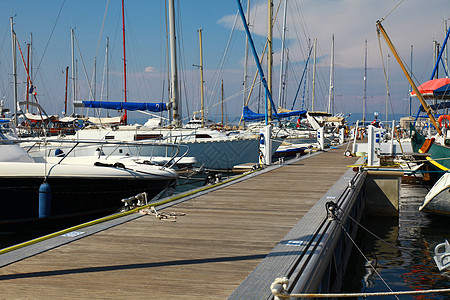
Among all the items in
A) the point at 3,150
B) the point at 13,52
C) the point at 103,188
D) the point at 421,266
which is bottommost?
the point at 421,266

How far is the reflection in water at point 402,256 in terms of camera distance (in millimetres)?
8023

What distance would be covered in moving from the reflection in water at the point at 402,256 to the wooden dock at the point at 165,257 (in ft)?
6.64

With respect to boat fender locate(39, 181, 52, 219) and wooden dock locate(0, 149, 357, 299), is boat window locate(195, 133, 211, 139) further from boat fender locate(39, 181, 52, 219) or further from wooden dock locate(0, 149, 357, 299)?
wooden dock locate(0, 149, 357, 299)

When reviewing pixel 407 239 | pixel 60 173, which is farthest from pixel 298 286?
pixel 407 239

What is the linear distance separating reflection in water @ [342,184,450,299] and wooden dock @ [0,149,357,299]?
2.02 meters

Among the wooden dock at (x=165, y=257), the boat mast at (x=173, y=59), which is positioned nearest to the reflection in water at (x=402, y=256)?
the wooden dock at (x=165, y=257)

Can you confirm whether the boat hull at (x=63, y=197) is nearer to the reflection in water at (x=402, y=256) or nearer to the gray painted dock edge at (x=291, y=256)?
the gray painted dock edge at (x=291, y=256)

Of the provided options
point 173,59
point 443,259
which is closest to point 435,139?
point 443,259

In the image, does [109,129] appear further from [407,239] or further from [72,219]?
[407,239]

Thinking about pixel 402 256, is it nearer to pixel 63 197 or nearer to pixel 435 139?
pixel 63 197

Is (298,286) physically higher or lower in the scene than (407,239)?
higher

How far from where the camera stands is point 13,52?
31.5 meters

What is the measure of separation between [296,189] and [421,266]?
2964mm

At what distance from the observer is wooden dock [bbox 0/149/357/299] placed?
3797mm
